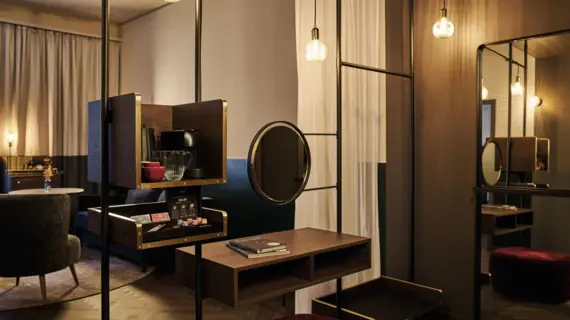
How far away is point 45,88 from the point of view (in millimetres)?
6762

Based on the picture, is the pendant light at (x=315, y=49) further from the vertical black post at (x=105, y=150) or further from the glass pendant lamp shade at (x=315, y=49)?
the vertical black post at (x=105, y=150)

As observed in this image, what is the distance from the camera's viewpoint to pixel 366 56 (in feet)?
10.7

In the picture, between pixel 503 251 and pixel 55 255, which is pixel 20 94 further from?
pixel 503 251

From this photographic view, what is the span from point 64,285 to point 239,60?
2.70m

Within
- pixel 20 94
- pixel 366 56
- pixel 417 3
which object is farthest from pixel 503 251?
pixel 20 94

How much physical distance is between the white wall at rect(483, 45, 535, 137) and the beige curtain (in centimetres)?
594

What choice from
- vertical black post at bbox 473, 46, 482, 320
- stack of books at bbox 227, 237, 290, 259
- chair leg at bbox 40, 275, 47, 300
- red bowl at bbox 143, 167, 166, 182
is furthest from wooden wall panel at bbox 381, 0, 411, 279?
chair leg at bbox 40, 275, 47, 300

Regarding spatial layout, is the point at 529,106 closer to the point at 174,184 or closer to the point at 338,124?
the point at 338,124

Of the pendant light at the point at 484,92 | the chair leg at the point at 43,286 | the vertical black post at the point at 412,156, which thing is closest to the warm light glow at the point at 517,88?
the pendant light at the point at 484,92

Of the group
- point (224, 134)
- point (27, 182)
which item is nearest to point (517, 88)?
point (224, 134)

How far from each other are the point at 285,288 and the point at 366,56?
1893 mm

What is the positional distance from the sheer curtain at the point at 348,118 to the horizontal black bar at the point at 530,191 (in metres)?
0.76

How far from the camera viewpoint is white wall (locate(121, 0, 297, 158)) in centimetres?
420

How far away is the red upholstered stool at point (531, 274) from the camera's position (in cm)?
270
